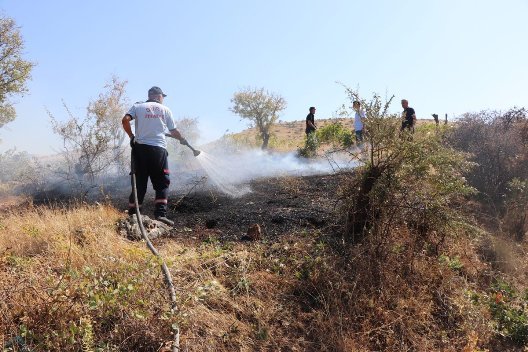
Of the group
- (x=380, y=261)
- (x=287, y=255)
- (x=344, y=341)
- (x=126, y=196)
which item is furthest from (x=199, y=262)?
(x=126, y=196)

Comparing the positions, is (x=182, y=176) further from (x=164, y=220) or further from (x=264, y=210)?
(x=164, y=220)

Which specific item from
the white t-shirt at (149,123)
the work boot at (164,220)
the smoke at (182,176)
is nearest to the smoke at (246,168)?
the smoke at (182,176)

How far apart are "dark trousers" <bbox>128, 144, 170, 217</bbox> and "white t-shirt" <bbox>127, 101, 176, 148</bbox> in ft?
0.30

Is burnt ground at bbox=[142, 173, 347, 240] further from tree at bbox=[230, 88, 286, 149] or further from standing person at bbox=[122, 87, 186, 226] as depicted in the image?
tree at bbox=[230, 88, 286, 149]

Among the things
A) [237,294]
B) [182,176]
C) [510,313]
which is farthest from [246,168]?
[510,313]

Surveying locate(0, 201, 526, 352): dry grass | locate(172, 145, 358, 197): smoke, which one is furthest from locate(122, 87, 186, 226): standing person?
locate(172, 145, 358, 197): smoke

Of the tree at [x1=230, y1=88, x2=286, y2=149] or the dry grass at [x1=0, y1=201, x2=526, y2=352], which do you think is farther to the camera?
the tree at [x1=230, y1=88, x2=286, y2=149]

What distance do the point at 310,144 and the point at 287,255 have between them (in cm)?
771

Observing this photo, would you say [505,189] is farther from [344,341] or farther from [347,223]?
[344,341]

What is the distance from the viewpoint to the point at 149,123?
5113 millimetres

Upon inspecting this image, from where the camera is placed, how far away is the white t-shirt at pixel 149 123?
5.10 m

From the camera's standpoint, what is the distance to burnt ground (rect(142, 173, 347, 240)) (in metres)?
4.70

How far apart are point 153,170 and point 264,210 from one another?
5.33 ft

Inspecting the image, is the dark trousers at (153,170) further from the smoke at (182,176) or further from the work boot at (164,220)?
the smoke at (182,176)
